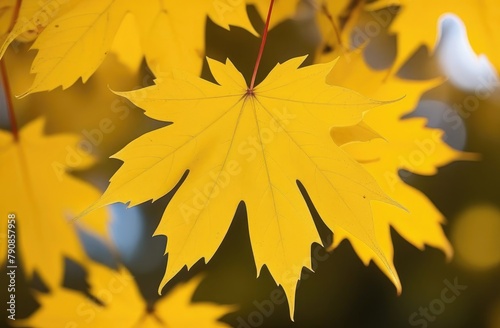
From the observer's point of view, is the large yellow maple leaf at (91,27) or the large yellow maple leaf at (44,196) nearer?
the large yellow maple leaf at (91,27)

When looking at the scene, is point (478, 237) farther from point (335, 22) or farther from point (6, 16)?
point (6, 16)

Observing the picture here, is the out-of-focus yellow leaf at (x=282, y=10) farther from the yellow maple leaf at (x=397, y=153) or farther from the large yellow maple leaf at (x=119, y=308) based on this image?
the large yellow maple leaf at (x=119, y=308)

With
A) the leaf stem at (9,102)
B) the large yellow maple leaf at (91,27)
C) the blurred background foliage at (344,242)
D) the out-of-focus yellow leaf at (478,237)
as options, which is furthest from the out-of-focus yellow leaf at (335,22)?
the leaf stem at (9,102)

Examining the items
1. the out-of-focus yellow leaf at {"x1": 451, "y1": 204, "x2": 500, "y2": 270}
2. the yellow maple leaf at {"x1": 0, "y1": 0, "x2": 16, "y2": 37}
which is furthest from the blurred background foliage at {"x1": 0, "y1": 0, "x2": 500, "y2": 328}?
the yellow maple leaf at {"x1": 0, "y1": 0, "x2": 16, "y2": 37}

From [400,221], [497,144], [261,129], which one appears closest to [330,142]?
[261,129]

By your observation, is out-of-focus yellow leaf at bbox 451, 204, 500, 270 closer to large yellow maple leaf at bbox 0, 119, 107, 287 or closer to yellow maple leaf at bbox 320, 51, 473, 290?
yellow maple leaf at bbox 320, 51, 473, 290
